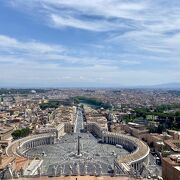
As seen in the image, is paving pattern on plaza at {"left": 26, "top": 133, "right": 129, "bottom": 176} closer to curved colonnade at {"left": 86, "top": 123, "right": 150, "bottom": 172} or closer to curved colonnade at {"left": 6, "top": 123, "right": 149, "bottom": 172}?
curved colonnade at {"left": 6, "top": 123, "right": 149, "bottom": 172}

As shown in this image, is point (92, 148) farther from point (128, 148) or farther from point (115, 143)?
point (115, 143)

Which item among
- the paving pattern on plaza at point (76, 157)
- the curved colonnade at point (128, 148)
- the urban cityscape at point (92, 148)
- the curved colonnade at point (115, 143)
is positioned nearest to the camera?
the urban cityscape at point (92, 148)

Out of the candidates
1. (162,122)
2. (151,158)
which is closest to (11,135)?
(151,158)

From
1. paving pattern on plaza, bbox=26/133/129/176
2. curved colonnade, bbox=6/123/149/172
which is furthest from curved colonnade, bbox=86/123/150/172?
paving pattern on plaza, bbox=26/133/129/176

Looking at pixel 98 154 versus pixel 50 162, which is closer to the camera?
pixel 50 162

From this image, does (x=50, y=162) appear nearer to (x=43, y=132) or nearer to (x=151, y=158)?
(x=151, y=158)

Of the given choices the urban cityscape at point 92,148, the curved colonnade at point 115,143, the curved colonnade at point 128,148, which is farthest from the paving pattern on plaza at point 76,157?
the curved colonnade at point 128,148

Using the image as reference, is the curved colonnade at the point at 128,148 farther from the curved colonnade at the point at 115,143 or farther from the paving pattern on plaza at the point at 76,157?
the paving pattern on plaza at the point at 76,157

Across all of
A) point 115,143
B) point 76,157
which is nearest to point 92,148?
point 115,143
